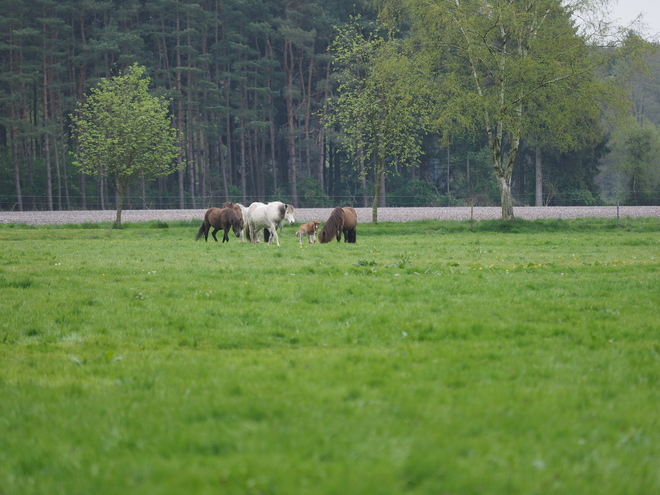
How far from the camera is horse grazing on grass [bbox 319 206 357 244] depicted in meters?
24.2

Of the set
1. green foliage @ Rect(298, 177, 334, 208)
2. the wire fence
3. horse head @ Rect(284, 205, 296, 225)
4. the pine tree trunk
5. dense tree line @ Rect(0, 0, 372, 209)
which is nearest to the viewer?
horse head @ Rect(284, 205, 296, 225)

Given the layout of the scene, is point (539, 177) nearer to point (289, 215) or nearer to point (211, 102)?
point (211, 102)

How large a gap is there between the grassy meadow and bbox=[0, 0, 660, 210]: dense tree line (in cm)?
4650

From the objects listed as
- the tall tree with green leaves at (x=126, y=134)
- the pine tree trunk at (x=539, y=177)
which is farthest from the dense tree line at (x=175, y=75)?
the pine tree trunk at (x=539, y=177)

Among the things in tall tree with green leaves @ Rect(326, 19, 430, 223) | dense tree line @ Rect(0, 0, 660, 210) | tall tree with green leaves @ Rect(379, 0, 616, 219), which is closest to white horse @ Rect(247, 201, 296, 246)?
tall tree with green leaves @ Rect(326, 19, 430, 223)

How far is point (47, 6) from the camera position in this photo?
58.7 meters

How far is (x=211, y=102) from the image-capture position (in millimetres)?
67062

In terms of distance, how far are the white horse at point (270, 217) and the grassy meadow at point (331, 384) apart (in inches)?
422

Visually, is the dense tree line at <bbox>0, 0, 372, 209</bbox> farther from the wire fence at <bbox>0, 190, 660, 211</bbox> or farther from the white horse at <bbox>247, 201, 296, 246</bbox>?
the white horse at <bbox>247, 201, 296, 246</bbox>

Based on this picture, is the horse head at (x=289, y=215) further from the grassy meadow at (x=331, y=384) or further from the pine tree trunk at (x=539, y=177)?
the pine tree trunk at (x=539, y=177)

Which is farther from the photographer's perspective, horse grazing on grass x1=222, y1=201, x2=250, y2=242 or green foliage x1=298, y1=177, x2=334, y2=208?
green foliage x1=298, y1=177, x2=334, y2=208

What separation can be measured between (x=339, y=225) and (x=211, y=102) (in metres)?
46.6

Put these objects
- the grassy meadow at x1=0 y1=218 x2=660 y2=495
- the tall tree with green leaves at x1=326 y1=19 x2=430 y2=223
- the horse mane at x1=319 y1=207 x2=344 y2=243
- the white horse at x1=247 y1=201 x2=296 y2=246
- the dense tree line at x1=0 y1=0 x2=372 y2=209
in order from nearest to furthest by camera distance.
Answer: the grassy meadow at x1=0 y1=218 x2=660 y2=495
the horse mane at x1=319 y1=207 x2=344 y2=243
the white horse at x1=247 y1=201 x2=296 y2=246
the tall tree with green leaves at x1=326 y1=19 x2=430 y2=223
the dense tree line at x1=0 y1=0 x2=372 y2=209

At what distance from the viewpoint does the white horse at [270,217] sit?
24.7 m
